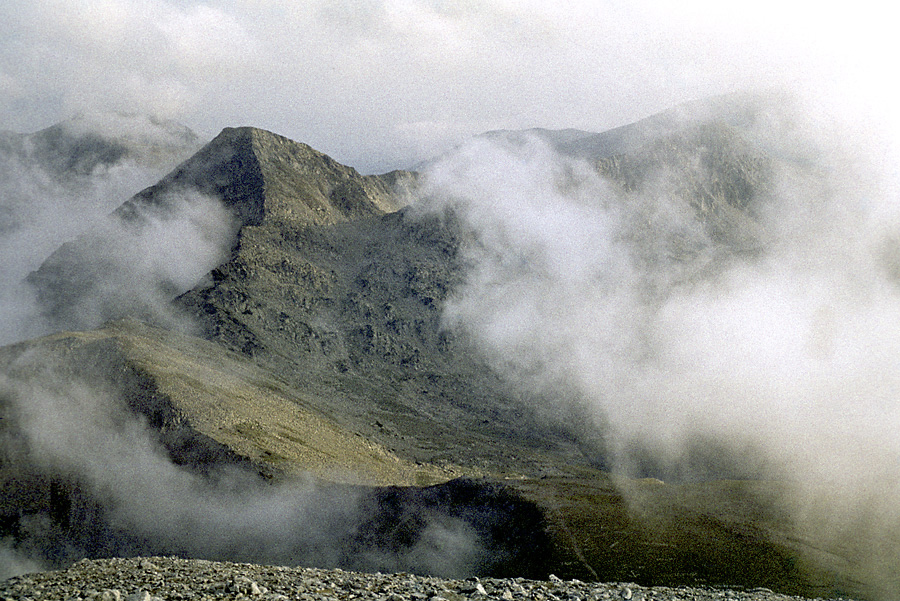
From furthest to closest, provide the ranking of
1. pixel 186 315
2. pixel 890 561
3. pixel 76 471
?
pixel 186 315 < pixel 76 471 < pixel 890 561

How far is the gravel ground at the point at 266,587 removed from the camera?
2883 cm

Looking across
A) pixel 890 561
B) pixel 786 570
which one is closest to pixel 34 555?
pixel 786 570

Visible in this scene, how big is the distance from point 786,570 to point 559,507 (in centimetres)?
2577

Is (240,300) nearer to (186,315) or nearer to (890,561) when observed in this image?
(186,315)

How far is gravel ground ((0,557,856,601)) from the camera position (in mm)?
28828

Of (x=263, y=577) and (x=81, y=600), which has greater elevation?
(x=81, y=600)

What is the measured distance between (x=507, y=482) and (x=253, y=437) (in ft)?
138

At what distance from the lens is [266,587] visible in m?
32.2

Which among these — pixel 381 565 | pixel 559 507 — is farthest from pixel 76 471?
pixel 559 507

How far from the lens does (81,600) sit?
26.1 meters

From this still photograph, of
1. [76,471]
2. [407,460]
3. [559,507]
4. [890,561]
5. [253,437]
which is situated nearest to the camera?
[890,561]

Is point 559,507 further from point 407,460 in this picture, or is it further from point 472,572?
point 407,460

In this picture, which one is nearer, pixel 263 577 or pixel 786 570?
pixel 263 577

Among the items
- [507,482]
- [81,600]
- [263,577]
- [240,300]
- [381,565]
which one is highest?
[240,300]
